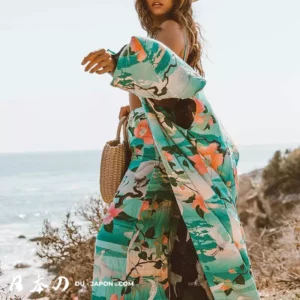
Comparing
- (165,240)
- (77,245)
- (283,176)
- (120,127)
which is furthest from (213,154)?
(283,176)

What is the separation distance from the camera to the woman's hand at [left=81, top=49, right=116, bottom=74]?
200 cm

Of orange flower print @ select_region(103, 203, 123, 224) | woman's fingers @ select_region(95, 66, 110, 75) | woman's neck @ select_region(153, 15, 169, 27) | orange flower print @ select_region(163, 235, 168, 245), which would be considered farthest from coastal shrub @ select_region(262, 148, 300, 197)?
woman's fingers @ select_region(95, 66, 110, 75)

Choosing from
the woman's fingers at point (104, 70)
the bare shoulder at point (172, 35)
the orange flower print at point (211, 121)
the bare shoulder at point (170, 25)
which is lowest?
the orange flower print at point (211, 121)

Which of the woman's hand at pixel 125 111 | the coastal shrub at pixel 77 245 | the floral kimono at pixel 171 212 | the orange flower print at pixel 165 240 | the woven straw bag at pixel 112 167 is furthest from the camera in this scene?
Answer: the coastal shrub at pixel 77 245

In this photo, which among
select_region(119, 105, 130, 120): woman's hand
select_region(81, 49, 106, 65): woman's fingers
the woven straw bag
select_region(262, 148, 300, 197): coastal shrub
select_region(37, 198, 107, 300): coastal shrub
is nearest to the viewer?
select_region(81, 49, 106, 65): woman's fingers

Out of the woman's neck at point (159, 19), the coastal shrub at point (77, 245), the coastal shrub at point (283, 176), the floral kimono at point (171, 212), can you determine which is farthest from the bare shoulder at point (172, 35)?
the coastal shrub at point (283, 176)

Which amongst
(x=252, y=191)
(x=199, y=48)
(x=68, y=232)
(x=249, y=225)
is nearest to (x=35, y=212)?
(x=252, y=191)

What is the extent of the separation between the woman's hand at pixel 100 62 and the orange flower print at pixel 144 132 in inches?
12.3

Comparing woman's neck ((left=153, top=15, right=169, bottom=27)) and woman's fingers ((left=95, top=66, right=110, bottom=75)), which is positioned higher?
woman's neck ((left=153, top=15, right=169, bottom=27))

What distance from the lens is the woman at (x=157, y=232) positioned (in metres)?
2.19

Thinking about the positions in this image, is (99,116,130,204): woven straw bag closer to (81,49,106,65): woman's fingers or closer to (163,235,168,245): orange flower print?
(163,235,168,245): orange flower print

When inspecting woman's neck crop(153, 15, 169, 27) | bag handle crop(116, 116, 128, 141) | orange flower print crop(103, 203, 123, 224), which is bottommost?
orange flower print crop(103, 203, 123, 224)

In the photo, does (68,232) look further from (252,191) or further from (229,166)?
(252,191)

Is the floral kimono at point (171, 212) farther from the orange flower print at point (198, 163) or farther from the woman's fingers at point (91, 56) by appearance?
the woman's fingers at point (91, 56)
